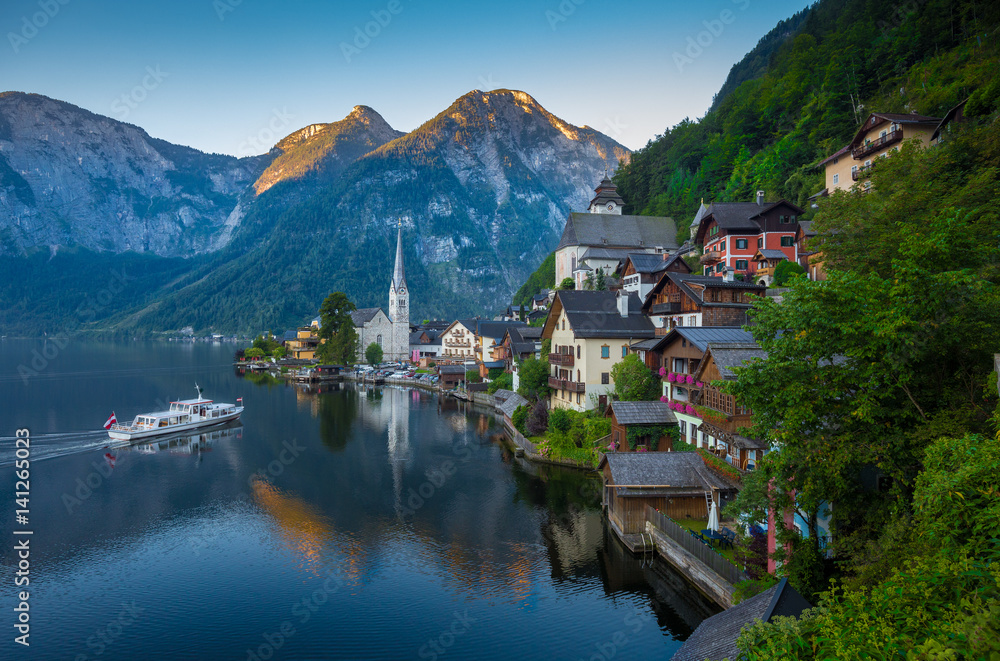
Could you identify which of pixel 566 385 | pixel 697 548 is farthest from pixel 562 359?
pixel 697 548

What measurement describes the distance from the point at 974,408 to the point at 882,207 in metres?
18.7

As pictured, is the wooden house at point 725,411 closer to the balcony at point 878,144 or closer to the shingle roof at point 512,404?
the shingle roof at point 512,404

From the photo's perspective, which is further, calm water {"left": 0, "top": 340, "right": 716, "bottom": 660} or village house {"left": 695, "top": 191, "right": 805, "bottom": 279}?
village house {"left": 695, "top": 191, "right": 805, "bottom": 279}

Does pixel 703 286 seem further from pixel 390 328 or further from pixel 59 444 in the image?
pixel 390 328

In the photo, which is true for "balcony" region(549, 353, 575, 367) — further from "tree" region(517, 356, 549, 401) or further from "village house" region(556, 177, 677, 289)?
"village house" region(556, 177, 677, 289)

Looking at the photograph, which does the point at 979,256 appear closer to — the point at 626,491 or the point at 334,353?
the point at 626,491

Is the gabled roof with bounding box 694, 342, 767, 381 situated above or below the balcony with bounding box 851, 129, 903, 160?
below

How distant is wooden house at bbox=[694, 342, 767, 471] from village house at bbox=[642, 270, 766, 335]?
1042cm

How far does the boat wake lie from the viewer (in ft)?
138

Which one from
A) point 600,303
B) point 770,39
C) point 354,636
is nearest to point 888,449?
point 354,636

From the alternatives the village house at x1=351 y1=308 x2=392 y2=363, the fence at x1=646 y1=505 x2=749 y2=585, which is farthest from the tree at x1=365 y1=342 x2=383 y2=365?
the fence at x1=646 y1=505 x2=749 y2=585

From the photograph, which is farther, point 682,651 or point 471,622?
point 471,622

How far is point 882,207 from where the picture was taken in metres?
26.1

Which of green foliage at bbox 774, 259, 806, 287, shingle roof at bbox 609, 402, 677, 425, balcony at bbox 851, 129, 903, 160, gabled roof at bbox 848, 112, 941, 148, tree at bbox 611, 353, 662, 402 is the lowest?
shingle roof at bbox 609, 402, 677, 425
